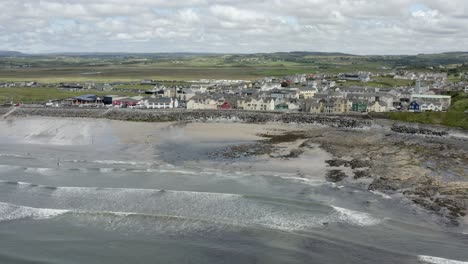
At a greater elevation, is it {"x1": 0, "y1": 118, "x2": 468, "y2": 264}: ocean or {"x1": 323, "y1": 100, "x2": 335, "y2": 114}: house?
{"x1": 323, "y1": 100, "x2": 335, "y2": 114}: house

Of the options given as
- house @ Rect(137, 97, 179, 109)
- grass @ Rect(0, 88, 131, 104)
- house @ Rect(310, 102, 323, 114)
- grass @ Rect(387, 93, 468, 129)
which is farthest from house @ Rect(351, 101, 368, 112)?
grass @ Rect(0, 88, 131, 104)

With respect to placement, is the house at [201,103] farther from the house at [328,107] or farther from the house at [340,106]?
the house at [340,106]

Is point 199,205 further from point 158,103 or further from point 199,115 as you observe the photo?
point 158,103

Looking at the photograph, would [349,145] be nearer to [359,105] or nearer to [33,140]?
[359,105]

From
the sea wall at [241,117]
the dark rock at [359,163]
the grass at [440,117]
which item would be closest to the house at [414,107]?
the grass at [440,117]

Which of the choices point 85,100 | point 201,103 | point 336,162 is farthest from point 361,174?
point 85,100

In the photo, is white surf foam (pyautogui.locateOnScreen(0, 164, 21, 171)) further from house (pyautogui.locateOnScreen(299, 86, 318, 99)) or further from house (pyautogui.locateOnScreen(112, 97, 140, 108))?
house (pyautogui.locateOnScreen(299, 86, 318, 99))
